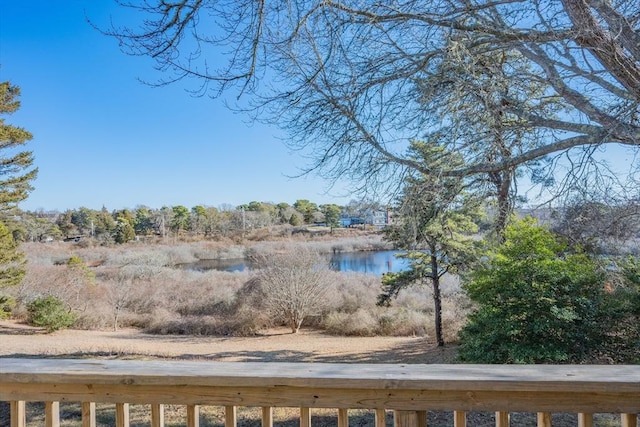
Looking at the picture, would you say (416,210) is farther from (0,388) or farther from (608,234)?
(0,388)

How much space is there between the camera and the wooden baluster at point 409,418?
885 mm

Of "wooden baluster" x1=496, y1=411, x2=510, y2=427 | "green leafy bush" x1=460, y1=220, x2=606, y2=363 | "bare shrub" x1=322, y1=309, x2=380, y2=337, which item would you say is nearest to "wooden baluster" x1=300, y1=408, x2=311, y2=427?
"wooden baluster" x1=496, y1=411, x2=510, y2=427

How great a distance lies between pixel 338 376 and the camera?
88 cm

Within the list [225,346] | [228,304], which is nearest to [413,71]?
[225,346]

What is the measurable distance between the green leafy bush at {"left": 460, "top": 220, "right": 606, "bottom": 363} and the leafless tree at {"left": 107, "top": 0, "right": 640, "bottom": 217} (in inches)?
112

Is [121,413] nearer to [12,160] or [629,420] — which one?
[629,420]

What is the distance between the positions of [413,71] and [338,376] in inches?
82.7

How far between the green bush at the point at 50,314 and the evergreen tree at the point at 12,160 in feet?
9.51

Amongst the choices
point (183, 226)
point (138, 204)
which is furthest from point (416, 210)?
point (138, 204)

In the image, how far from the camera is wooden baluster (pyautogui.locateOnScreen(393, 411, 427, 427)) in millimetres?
885

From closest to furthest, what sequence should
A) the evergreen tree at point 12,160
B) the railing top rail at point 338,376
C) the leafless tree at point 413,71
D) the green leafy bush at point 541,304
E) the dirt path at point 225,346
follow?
the railing top rail at point 338,376, the leafless tree at point 413,71, the green leafy bush at point 541,304, the dirt path at point 225,346, the evergreen tree at point 12,160

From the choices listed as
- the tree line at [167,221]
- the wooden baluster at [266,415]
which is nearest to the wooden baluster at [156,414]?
the wooden baluster at [266,415]

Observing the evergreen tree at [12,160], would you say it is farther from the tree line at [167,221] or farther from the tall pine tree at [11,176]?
A: the tree line at [167,221]

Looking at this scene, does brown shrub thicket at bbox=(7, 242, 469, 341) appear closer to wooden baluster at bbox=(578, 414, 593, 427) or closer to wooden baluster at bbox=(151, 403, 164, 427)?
wooden baluster at bbox=(578, 414, 593, 427)
